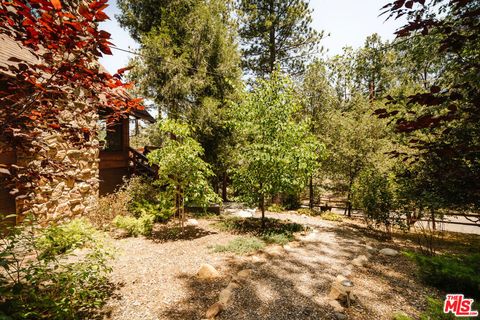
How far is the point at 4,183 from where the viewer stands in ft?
7.68

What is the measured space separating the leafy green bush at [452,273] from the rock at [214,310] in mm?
3548

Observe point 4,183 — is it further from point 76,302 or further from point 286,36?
point 286,36

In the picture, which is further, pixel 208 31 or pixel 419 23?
pixel 208 31

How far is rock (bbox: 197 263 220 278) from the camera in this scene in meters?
4.41

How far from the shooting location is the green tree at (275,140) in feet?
24.5

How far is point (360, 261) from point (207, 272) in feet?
12.3

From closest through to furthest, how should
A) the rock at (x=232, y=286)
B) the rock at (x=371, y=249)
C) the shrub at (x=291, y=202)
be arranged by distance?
the rock at (x=232, y=286) → the rock at (x=371, y=249) → the shrub at (x=291, y=202)

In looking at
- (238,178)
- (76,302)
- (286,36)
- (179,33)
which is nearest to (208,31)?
(179,33)

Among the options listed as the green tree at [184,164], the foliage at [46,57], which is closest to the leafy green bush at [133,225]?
the green tree at [184,164]

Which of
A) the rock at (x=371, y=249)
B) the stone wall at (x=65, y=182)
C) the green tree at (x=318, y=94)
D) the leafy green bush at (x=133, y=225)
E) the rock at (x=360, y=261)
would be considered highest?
the green tree at (x=318, y=94)

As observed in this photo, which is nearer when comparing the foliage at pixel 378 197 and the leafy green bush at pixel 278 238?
the leafy green bush at pixel 278 238

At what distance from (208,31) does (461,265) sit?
13361mm

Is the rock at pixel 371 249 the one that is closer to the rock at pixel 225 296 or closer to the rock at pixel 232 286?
the rock at pixel 232 286

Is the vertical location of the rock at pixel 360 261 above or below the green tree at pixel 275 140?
below
